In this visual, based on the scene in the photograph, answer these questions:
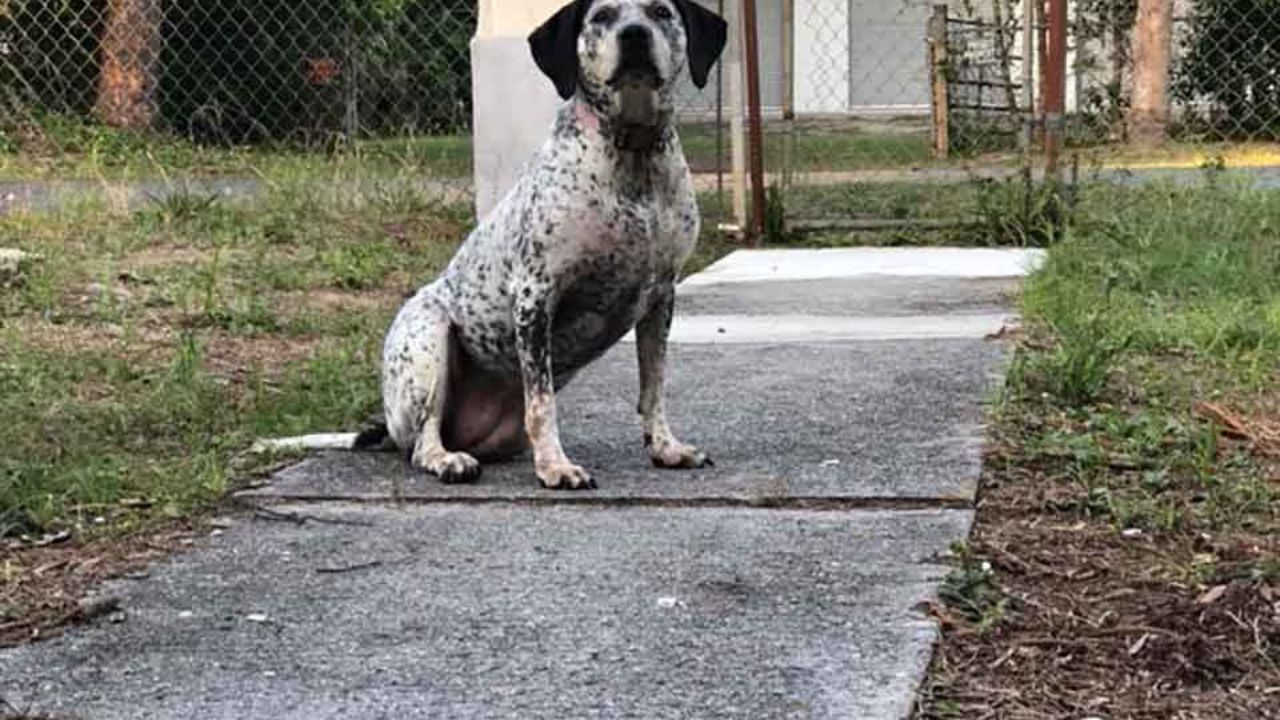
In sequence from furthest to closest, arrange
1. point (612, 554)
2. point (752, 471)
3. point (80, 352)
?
point (80, 352) < point (752, 471) < point (612, 554)

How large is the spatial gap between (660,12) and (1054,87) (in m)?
5.64

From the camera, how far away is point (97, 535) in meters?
3.76

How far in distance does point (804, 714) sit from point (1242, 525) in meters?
1.46

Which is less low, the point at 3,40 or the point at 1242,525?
the point at 3,40

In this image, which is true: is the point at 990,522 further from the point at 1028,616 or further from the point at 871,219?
the point at 871,219

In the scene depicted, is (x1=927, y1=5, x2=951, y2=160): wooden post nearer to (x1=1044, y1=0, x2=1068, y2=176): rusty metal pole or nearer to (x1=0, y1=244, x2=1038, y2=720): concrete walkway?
(x1=1044, y1=0, x2=1068, y2=176): rusty metal pole

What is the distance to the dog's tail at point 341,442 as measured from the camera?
4590 mm

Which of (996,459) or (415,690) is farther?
(996,459)

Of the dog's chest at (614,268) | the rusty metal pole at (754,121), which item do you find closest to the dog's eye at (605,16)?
the dog's chest at (614,268)

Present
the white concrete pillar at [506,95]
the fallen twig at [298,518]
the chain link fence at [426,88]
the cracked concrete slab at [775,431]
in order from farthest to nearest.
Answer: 1. the chain link fence at [426,88]
2. the white concrete pillar at [506,95]
3. the cracked concrete slab at [775,431]
4. the fallen twig at [298,518]

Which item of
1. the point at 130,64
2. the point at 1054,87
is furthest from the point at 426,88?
the point at 1054,87

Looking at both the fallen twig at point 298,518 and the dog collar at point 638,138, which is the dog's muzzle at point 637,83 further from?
the fallen twig at point 298,518

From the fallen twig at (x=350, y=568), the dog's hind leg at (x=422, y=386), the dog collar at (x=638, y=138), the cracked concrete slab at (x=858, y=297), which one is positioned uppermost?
the dog collar at (x=638, y=138)

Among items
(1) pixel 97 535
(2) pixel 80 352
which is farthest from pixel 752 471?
(2) pixel 80 352
